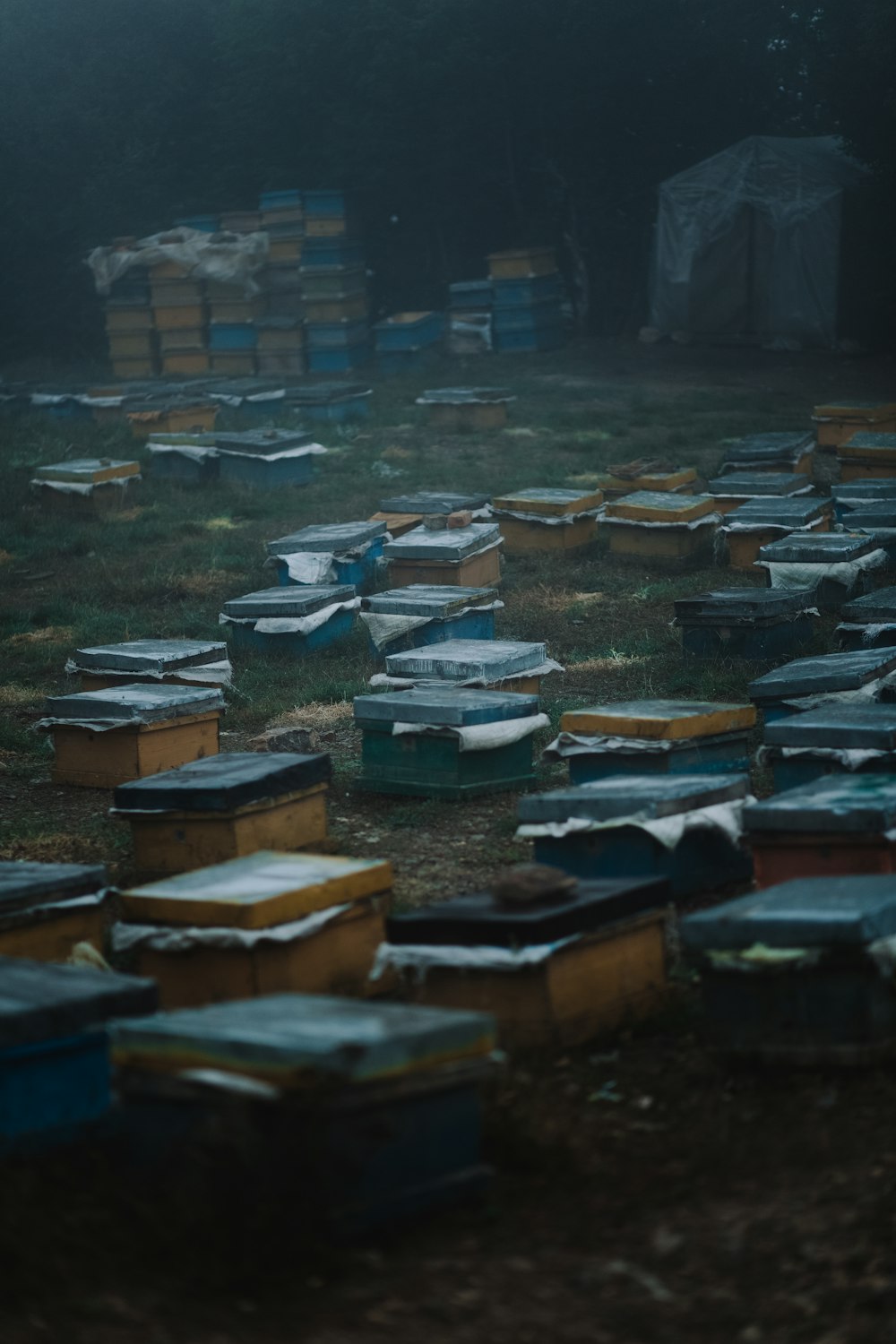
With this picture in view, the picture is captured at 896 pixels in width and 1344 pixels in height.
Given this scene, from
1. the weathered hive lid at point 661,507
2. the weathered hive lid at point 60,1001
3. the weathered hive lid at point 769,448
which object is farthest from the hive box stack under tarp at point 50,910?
the weathered hive lid at point 769,448

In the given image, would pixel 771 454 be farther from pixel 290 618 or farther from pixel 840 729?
pixel 840 729

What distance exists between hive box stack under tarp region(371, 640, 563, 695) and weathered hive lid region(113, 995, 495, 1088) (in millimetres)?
3695

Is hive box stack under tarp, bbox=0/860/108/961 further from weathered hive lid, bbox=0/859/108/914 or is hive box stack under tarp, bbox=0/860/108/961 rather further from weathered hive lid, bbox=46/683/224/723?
weathered hive lid, bbox=46/683/224/723

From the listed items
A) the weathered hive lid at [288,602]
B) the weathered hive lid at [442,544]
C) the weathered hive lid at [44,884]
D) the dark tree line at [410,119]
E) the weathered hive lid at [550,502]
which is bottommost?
the weathered hive lid at [44,884]

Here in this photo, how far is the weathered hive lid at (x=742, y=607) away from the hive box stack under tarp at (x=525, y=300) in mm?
13051

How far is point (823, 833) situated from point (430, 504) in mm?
6444

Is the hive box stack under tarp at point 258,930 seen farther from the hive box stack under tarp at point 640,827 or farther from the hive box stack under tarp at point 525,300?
the hive box stack under tarp at point 525,300

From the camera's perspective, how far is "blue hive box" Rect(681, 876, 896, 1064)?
132 inches

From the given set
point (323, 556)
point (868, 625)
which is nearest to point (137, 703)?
point (323, 556)

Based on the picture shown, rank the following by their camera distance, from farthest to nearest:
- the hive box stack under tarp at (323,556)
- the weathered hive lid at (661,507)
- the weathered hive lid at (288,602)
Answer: the weathered hive lid at (661,507)
the hive box stack under tarp at (323,556)
the weathered hive lid at (288,602)

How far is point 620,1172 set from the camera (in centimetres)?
307

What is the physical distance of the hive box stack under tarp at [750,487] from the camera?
10438 millimetres

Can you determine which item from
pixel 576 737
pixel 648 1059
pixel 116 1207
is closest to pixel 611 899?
pixel 648 1059

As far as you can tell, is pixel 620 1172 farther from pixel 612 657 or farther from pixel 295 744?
pixel 612 657
